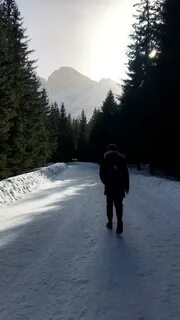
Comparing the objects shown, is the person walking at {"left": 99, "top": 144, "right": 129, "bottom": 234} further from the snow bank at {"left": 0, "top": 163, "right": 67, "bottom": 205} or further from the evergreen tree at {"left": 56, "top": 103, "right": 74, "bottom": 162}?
the evergreen tree at {"left": 56, "top": 103, "right": 74, "bottom": 162}

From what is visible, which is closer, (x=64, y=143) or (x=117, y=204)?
(x=117, y=204)

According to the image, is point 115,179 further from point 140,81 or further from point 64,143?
point 64,143

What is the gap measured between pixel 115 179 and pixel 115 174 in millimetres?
122

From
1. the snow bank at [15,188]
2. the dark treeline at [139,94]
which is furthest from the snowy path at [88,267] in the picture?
the dark treeline at [139,94]

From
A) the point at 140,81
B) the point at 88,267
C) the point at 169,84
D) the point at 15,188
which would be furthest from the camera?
the point at 140,81

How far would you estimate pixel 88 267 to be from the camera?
6.89 meters

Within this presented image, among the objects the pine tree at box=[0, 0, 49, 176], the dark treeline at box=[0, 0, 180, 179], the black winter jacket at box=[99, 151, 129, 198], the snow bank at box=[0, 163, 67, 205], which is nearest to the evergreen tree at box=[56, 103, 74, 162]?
the dark treeline at box=[0, 0, 180, 179]

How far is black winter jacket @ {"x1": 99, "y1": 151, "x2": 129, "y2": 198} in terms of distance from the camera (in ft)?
32.9

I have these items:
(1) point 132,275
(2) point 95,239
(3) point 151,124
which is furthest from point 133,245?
(3) point 151,124

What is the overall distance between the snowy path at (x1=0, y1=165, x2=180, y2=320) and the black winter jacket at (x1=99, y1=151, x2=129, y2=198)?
100 cm

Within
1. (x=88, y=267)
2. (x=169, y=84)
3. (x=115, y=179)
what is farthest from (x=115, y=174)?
(x=169, y=84)

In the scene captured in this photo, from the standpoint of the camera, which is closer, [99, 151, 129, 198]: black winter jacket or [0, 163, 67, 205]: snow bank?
[99, 151, 129, 198]: black winter jacket

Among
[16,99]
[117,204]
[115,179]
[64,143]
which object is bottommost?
[117,204]

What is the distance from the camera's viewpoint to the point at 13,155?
101 ft
